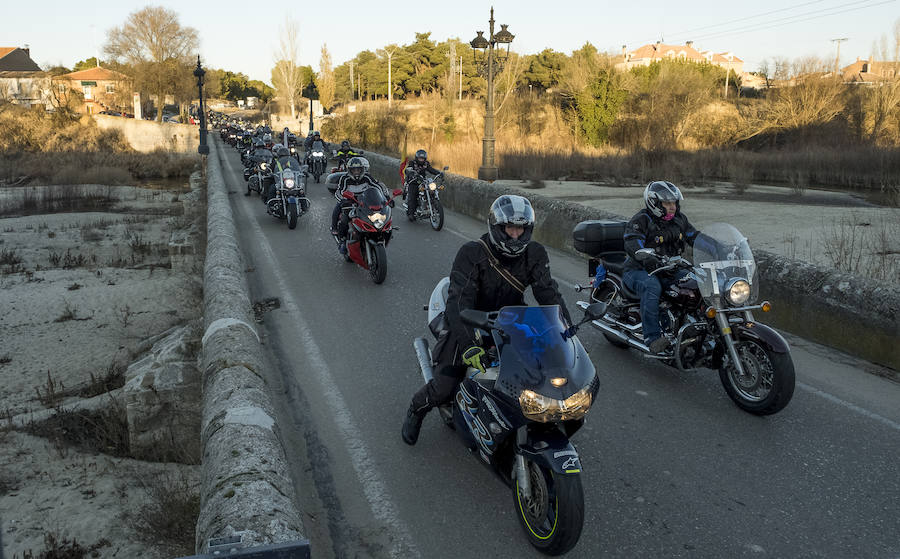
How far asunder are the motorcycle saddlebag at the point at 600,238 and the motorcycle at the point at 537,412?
10.8 feet

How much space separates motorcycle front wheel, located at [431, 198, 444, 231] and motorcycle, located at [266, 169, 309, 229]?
9.59 feet

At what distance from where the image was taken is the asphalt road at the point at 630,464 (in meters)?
3.88

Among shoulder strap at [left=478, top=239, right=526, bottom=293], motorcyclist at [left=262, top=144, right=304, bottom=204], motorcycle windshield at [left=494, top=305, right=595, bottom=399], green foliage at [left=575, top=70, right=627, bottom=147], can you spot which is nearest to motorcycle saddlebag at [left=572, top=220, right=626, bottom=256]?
shoulder strap at [left=478, top=239, right=526, bottom=293]

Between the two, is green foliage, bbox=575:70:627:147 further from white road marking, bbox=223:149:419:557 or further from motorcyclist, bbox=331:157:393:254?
white road marking, bbox=223:149:419:557

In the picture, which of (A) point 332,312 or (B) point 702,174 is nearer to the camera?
(A) point 332,312

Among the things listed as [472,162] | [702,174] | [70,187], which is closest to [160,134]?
[70,187]

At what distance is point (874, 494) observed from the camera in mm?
4328

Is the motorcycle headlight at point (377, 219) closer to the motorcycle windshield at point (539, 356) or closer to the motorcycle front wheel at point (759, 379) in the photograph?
the motorcycle front wheel at point (759, 379)

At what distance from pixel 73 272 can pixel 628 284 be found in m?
12.2

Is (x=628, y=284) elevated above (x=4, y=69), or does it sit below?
below

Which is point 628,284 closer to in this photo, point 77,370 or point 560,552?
point 560,552

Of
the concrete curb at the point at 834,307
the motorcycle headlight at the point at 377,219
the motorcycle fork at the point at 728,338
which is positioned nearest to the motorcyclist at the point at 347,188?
the motorcycle headlight at the point at 377,219

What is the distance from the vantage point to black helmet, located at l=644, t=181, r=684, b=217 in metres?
6.21

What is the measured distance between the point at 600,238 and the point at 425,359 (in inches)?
112
